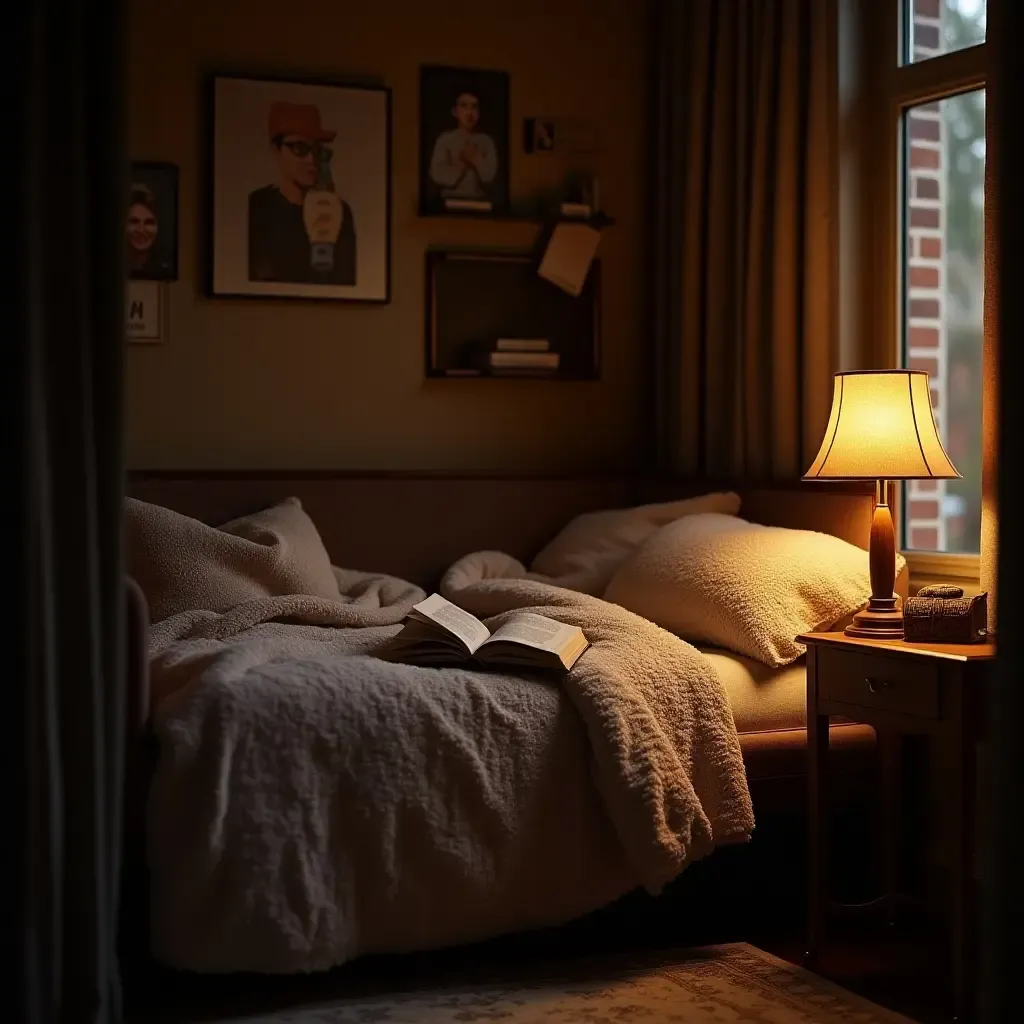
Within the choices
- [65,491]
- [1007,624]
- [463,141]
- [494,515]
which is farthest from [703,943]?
[463,141]

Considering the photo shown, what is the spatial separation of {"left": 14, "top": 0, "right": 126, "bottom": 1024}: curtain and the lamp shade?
148cm

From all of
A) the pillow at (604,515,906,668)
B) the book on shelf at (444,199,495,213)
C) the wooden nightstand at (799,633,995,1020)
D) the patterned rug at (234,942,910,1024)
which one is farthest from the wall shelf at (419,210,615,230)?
the patterned rug at (234,942,910,1024)

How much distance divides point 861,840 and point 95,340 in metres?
2.09

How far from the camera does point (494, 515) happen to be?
4.02 metres

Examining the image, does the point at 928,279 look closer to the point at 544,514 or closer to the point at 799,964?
the point at 544,514

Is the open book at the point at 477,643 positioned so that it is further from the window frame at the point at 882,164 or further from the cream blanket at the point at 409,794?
the window frame at the point at 882,164

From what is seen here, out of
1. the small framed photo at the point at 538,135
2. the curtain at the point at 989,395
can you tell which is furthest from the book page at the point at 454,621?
the small framed photo at the point at 538,135

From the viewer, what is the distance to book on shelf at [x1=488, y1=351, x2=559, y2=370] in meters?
4.13

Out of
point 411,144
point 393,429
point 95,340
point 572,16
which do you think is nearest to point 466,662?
point 95,340

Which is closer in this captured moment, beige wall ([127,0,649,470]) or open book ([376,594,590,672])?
open book ([376,594,590,672])

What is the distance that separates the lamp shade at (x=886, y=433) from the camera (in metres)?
2.73

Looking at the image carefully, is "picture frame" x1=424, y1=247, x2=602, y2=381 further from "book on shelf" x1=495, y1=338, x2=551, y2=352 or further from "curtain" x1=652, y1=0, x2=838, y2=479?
"curtain" x1=652, y1=0, x2=838, y2=479

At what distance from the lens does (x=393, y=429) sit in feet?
13.6

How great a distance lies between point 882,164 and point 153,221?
196cm
